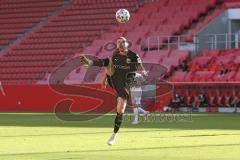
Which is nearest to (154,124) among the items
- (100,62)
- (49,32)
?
(100,62)

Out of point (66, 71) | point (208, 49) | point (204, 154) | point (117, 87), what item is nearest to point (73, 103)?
point (66, 71)

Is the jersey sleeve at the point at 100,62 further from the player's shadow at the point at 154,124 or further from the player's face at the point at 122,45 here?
the player's shadow at the point at 154,124

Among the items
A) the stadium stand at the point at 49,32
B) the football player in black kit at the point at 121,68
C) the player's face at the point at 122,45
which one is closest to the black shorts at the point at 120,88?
the football player in black kit at the point at 121,68

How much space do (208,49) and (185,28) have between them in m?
2.61

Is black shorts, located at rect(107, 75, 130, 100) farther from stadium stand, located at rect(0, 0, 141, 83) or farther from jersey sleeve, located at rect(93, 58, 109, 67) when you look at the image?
stadium stand, located at rect(0, 0, 141, 83)

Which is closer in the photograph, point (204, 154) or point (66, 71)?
point (204, 154)

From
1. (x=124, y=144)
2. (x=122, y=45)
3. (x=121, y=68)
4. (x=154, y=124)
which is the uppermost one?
(x=122, y=45)

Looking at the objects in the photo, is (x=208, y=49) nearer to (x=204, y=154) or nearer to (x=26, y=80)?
(x=26, y=80)

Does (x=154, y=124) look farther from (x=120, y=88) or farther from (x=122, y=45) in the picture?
(x=122, y=45)

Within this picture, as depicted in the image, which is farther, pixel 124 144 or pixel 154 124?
pixel 154 124

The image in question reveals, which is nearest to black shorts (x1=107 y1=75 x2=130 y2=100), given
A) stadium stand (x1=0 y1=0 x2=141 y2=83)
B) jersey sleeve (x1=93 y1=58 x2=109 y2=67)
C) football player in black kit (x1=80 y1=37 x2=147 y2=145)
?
football player in black kit (x1=80 y1=37 x2=147 y2=145)

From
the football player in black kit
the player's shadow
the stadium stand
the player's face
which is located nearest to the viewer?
the player's face

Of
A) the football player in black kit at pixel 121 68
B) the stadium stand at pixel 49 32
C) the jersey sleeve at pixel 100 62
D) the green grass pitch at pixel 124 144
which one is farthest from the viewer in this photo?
the stadium stand at pixel 49 32

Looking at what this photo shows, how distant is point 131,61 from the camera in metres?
18.3
